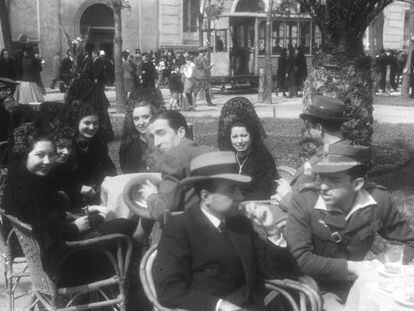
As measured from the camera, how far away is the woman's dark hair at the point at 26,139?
12.7 ft

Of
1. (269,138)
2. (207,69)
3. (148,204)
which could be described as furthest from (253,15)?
(148,204)

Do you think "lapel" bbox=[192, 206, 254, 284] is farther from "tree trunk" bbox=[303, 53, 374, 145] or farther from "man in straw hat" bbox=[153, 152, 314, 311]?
"tree trunk" bbox=[303, 53, 374, 145]

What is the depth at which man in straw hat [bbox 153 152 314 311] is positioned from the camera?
2.89 m

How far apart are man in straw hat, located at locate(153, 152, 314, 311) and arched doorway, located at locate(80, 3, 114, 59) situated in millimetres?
29454

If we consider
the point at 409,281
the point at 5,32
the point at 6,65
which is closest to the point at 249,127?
the point at 409,281

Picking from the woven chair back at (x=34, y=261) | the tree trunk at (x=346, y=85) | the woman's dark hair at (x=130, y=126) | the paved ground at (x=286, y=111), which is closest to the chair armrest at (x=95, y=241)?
the woven chair back at (x=34, y=261)

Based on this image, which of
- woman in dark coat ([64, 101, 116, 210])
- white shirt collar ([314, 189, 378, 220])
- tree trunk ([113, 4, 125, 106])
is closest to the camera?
white shirt collar ([314, 189, 378, 220])

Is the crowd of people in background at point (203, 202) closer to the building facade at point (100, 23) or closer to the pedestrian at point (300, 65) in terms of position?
the pedestrian at point (300, 65)

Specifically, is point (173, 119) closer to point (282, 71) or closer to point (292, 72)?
point (292, 72)

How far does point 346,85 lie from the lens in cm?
719

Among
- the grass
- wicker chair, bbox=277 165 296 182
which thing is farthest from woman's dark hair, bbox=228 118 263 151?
the grass

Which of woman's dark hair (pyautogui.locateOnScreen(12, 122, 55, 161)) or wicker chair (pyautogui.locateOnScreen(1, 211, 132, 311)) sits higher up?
woman's dark hair (pyautogui.locateOnScreen(12, 122, 55, 161))

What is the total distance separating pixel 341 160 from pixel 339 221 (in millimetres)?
332

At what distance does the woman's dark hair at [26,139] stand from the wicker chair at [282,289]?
1136 millimetres
